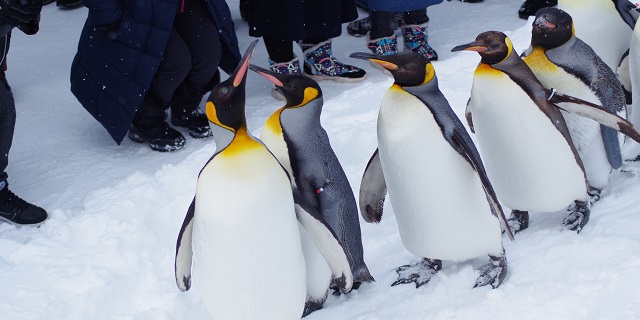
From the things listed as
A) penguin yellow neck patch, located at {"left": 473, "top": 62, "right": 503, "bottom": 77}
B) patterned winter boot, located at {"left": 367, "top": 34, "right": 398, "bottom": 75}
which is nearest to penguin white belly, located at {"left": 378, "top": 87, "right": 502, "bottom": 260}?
penguin yellow neck patch, located at {"left": 473, "top": 62, "right": 503, "bottom": 77}

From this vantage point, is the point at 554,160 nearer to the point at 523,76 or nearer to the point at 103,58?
the point at 523,76

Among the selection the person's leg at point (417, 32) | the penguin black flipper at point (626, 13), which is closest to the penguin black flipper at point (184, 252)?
the penguin black flipper at point (626, 13)

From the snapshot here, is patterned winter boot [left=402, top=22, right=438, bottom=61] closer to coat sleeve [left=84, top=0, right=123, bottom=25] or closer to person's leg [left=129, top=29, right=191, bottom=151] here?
person's leg [left=129, top=29, right=191, bottom=151]

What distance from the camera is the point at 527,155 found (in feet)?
7.02

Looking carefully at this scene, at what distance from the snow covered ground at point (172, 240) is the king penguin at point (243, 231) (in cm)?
24

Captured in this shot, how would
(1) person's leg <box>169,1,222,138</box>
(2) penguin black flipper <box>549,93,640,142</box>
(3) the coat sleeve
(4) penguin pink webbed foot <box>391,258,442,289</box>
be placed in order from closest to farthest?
(2) penguin black flipper <box>549,93,640,142</box>
(4) penguin pink webbed foot <box>391,258,442,289</box>
(3) the coat sleeve
(1) person's leg <box>169,1,222,138</box>

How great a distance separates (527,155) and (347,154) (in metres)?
0.92

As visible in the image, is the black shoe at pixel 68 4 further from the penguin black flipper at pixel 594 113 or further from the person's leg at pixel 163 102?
the penguin black flipper at pixel 594 113

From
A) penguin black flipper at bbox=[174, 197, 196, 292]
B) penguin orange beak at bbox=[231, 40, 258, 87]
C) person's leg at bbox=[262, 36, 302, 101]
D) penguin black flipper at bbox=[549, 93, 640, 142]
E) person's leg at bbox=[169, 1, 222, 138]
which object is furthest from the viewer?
person's leg at bbox=[262, 36, 302, 101]

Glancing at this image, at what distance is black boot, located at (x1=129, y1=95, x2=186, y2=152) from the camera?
3.25 m

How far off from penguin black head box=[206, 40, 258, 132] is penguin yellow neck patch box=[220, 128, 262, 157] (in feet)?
0.05

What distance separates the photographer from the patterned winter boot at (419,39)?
3908 millimetres

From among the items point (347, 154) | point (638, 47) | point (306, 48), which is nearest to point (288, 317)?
point (347, 154)

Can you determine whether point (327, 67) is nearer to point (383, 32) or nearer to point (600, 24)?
point (383, 32)
